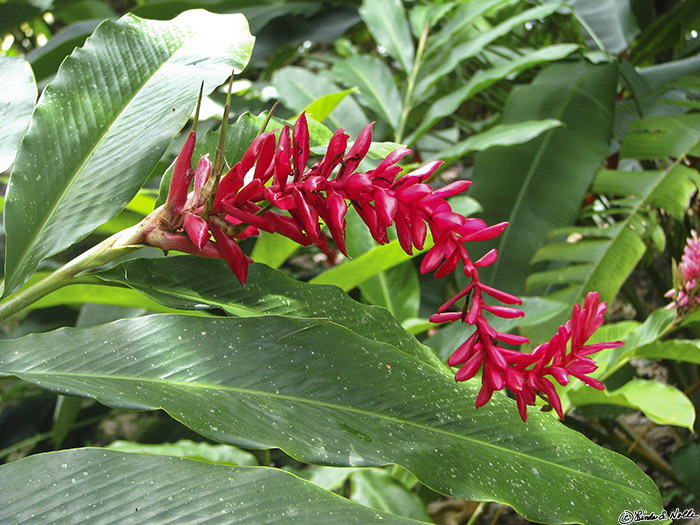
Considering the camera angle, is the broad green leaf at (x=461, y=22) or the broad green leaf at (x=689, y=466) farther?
the broad green leaf at (x=461, y=22)

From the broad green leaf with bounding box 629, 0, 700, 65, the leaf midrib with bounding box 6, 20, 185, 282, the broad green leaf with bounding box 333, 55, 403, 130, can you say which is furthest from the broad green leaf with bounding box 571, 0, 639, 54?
the leaf midrib with bounding box 6, 20, 185, 282

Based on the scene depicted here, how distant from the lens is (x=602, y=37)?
162 centimetres

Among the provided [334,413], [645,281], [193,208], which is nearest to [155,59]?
[193,208]

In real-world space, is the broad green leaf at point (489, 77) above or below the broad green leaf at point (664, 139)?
above

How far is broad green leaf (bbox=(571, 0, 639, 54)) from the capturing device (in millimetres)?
1598

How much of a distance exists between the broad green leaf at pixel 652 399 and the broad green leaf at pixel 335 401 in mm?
332

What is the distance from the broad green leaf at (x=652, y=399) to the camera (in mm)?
754

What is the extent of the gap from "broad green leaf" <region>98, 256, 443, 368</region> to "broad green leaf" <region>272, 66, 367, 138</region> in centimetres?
78

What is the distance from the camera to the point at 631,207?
3.84ft

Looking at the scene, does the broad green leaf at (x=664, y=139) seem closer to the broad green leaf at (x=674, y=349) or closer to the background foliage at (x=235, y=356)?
the background foliage at (x=235, y=356)

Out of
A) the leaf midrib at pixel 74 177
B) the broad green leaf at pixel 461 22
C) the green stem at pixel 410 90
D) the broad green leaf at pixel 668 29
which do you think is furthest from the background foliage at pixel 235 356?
the broad green leaf at pixel 668 29

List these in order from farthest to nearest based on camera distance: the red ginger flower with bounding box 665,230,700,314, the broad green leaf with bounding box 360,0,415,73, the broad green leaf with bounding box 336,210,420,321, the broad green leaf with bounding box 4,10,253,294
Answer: the broad green leaf with bounding box 360,0,415,73, the broad green leaf with bounding box 336,210,420,321, the red ginger flower with bounding box 665,230,700,314, the broad green leaf with bounding box 4,10,253,294

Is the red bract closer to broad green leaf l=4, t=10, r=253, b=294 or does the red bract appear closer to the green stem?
broad green leaf l=4, t=10, r=253, b=294

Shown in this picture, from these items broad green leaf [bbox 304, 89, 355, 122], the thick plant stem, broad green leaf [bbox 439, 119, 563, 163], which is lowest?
broad green leaf [bbox 439, 119, 563, 163]
